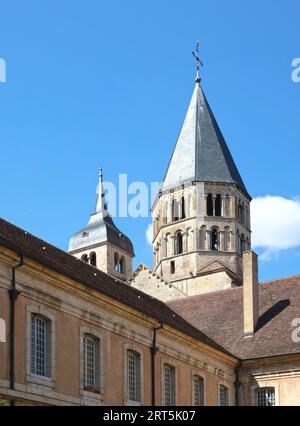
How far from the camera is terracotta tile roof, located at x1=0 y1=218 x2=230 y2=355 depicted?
24.2 m

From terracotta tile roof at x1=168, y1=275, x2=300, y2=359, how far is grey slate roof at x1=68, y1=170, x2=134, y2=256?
40910 mm

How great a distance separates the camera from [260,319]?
120ft

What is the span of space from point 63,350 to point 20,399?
252cm

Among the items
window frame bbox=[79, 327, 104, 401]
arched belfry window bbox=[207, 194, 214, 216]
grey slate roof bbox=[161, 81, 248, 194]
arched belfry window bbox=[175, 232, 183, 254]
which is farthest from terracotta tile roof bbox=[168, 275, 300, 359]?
grey slate roof bbox=[161, 81, 248, 194]

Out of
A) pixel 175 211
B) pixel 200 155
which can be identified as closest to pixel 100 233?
pixel 175 211

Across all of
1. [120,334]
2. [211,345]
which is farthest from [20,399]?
[211,345]

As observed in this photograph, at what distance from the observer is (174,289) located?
62.0 metres

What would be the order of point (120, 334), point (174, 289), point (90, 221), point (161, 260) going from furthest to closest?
point (90, 221), point (161, 260), point (174, 289), point (120, 334)

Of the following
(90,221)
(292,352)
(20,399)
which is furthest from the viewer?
(90,221)

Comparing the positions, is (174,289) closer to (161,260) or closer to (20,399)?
(161,260)

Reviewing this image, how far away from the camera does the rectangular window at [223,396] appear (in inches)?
1305

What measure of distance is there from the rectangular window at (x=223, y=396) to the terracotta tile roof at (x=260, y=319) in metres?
1.61

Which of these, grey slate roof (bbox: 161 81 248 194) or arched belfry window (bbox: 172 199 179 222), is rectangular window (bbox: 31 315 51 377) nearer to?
grey slate roof (bbox: 161 81 248 194)
